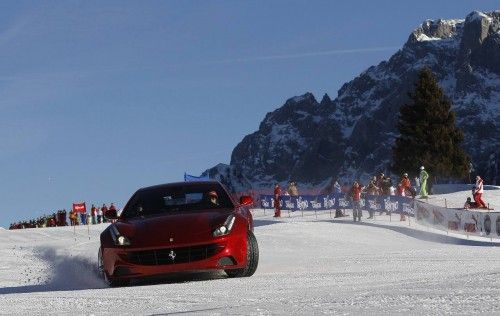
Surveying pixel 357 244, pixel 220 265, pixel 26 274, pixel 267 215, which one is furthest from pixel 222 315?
pixel 267 215

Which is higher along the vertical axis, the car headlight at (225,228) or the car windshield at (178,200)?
the car windshield at (178,200)

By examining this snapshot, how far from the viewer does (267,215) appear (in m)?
50.3

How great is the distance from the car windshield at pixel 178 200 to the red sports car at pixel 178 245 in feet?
0.76

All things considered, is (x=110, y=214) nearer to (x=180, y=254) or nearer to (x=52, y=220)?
(x=180, y=254)

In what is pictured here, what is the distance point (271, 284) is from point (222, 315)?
11.8 feet

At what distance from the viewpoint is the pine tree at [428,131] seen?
281ft

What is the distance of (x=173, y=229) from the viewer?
37.9 feet

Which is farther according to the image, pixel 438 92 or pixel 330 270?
pixel 438 92

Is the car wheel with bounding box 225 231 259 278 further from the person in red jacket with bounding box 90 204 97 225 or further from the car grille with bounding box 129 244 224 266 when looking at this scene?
the person in red jacket with bounding box 90 204 97 225

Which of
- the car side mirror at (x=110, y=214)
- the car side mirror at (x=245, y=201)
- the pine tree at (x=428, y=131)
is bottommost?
the car side mirror at (x=110, y=214)

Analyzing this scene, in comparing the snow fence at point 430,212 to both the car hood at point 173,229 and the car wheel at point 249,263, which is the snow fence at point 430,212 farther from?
the car hood at point 173,229

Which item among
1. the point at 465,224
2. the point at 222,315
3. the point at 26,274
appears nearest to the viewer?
the point at 222,315

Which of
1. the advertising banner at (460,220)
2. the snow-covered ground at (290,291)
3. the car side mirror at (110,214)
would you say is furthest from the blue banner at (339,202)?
the car side mirror at (110,214)

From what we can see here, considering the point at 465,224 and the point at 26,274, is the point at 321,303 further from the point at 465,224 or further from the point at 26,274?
the point at 465,224
